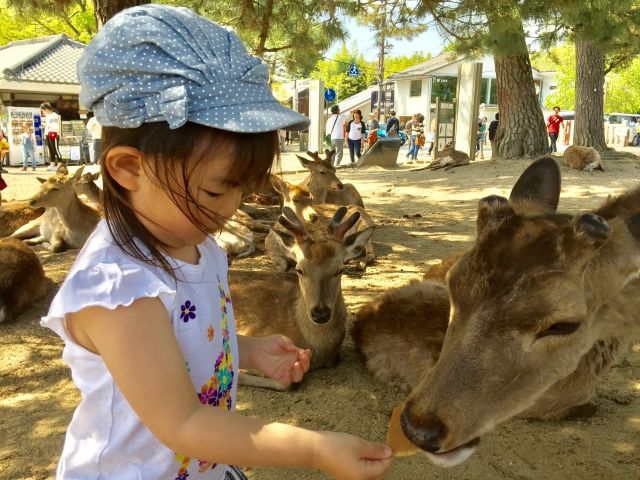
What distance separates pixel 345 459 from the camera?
1.55 m

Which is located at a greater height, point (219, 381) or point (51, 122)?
point (51, 122)

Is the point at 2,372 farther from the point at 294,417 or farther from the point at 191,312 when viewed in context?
the point at 191,312

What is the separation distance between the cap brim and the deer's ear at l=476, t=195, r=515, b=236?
1279mm

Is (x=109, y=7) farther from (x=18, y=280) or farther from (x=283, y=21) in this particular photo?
(x=283, y=21)

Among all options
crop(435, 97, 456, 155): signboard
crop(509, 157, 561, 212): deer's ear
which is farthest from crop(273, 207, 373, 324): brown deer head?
crop(435, 97, 456, 155): signboard

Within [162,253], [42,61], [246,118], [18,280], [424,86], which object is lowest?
[18,280]

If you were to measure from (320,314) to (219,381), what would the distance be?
2.51 metres

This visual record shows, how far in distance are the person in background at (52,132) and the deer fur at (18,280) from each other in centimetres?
1455

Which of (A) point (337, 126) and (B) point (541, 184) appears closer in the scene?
(B) point (541, 184)

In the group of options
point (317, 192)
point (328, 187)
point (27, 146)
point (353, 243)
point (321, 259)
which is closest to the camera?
point (321, 259)

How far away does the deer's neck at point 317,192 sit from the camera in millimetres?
10977

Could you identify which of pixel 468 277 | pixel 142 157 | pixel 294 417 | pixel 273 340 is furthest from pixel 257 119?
pixel 294 417

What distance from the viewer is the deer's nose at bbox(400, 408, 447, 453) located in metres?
2.00

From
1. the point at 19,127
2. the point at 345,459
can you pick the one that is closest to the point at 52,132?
the point at 19,127
